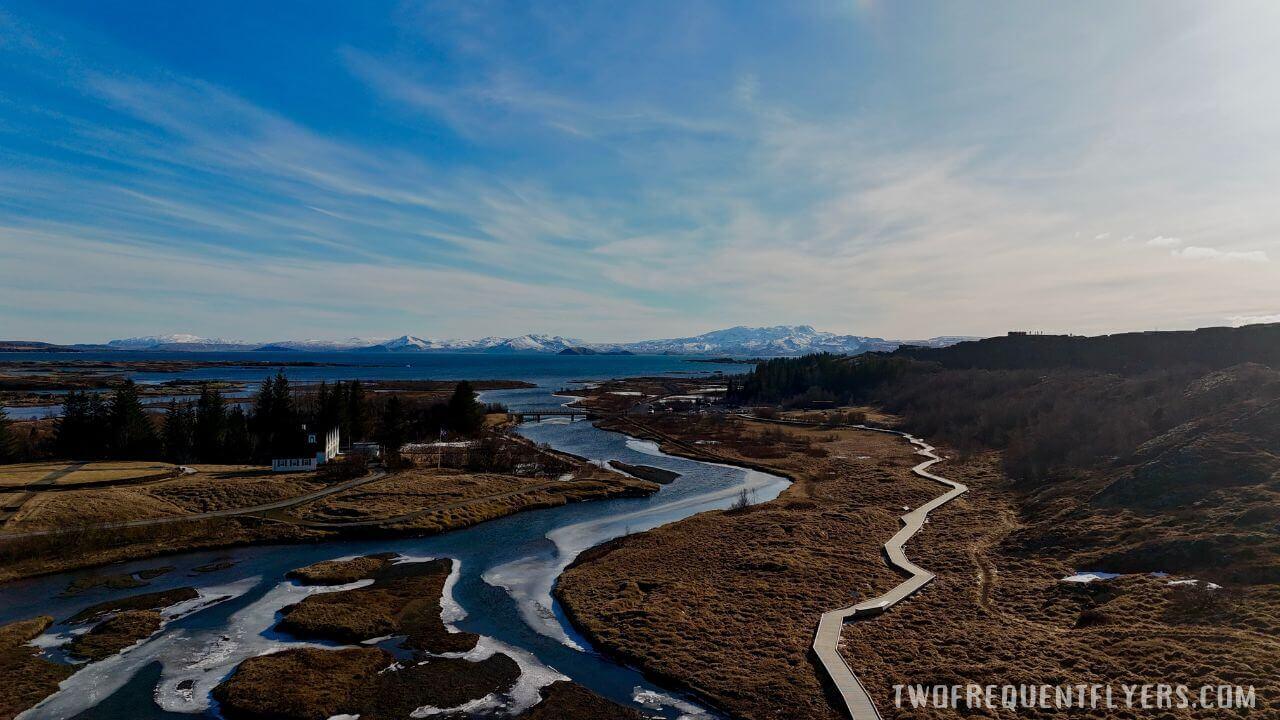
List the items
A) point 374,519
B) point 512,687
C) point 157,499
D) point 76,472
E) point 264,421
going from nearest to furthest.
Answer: point 512,687
point 157,499
point 374,519
point 76,472
point 264,421

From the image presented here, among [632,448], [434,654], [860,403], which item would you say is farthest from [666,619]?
[860,403]

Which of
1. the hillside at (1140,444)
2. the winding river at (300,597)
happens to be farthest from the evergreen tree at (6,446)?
the hillside at (1140,444)

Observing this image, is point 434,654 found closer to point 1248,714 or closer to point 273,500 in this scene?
point 1248,714

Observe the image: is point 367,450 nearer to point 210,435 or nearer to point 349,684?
point 210,435

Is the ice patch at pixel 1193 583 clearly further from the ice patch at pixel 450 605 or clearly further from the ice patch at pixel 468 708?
the ice patch at pixel 450 605

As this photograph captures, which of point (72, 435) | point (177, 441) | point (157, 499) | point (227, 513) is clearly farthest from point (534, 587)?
point (72, 435)

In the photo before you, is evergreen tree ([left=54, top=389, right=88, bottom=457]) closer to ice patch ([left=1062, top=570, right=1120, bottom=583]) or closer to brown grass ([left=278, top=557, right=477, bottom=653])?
brown grass ([left=278, top=557, right=477, bottom=653])
